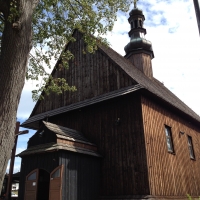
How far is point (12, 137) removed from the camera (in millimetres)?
4844

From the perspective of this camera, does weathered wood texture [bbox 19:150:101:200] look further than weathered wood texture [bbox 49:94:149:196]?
No

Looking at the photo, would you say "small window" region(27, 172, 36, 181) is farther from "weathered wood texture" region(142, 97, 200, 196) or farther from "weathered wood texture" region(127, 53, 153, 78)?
"weathered wood texture" region(127, 53, 153, 78)

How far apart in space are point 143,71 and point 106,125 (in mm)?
8172

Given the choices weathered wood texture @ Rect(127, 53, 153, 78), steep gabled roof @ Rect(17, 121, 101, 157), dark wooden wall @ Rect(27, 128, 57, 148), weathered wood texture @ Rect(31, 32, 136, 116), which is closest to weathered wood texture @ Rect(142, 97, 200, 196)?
weathered wood texture @ Rect(31, 32, 136, 116)

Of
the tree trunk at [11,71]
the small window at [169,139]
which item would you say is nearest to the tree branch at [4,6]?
the tree trunk at [11,71]

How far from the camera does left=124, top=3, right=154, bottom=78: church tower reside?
19250 millimetres

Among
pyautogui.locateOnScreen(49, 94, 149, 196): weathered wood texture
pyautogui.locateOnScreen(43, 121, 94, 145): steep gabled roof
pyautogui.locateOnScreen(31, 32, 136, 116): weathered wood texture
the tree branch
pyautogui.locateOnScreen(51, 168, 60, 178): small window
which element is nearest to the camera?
the tree branch

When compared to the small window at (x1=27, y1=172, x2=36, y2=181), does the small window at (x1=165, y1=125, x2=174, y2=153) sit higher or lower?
higher

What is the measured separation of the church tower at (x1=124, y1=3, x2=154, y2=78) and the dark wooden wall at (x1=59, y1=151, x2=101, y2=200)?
9.93 meters

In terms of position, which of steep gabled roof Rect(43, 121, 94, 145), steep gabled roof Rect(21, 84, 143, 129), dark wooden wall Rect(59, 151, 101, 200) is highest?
steep gabled roof Rect(21, 84, 143, 129)

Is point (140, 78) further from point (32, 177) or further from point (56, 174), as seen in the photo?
point (32, 177)

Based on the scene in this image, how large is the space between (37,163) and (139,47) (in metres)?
12.8

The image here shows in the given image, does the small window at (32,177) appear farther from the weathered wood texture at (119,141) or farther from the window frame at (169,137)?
the window frame at (169,137)

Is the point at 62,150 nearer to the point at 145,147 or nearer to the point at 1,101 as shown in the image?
the point at 145,147
